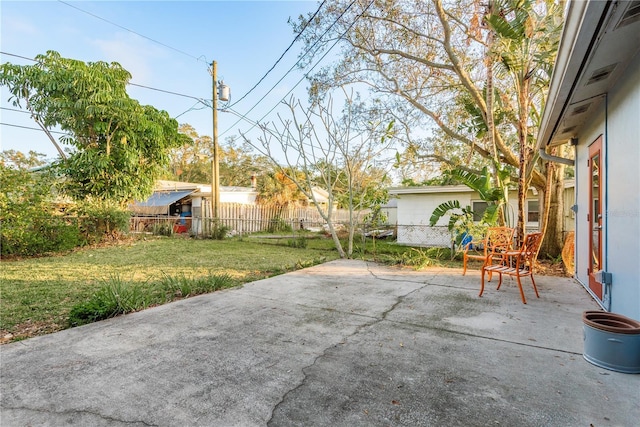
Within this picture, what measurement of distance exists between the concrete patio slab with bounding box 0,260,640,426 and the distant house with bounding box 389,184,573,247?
8.86 metres

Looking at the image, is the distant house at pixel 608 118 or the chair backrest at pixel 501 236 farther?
the chair backrest at pixel 501 236

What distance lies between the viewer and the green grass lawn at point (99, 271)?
156 inches

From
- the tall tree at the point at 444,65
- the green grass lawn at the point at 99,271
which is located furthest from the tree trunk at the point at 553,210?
the green grass lawn at the point at 99,271

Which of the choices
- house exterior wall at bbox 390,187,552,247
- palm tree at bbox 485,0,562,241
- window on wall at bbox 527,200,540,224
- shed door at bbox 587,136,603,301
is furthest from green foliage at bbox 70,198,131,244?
window on wall at bbox 527,200,540,224

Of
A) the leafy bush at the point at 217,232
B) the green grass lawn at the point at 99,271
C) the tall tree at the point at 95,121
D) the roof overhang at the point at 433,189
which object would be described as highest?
the tall tree at the point at 95,121

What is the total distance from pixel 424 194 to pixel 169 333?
12.4m

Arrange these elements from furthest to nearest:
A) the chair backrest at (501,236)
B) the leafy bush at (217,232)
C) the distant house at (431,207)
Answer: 1. the leafy bush at (217,232)
2. the distant house at (431,207)
3. the chair backrest at (501,236)

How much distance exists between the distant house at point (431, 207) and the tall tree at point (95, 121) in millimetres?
10270

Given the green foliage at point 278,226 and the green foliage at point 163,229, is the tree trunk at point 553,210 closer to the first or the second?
the green foliage at point 278,226

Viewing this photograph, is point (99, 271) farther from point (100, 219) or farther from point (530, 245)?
point (530, 245)

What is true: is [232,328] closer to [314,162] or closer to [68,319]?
[68,319]

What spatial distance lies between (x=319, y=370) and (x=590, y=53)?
3548mm

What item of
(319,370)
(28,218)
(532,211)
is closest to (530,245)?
(319,370)

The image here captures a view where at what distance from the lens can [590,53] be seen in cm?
277
